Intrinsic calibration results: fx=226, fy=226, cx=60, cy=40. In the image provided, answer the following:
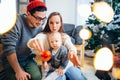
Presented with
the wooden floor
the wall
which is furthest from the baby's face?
the wall

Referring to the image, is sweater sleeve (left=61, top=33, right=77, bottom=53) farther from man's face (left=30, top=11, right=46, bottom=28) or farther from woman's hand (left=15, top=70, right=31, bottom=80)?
woman's hand (left=15, top=70, right=31, bottom=80)

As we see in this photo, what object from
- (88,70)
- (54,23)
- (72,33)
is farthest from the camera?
(72,33)

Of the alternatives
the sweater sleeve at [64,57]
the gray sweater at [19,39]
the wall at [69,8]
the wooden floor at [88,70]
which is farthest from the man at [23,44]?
the wall at [69,8]

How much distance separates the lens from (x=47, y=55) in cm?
109

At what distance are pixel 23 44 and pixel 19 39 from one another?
0.11 ft

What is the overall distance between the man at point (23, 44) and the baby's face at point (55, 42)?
10cm

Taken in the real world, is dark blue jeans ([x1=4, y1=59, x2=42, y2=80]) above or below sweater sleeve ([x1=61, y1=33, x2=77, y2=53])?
below

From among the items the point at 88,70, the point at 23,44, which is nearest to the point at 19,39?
the point at 23,44

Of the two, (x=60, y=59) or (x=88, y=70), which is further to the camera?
(x=88, y=70)

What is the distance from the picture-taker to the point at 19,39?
3.75ft

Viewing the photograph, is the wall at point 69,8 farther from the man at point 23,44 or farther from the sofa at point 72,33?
the man at point 23,44

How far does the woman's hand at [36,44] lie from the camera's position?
108 centimetres

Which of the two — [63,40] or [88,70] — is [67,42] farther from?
[88,70]

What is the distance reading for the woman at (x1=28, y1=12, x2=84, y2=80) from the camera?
1.08m
